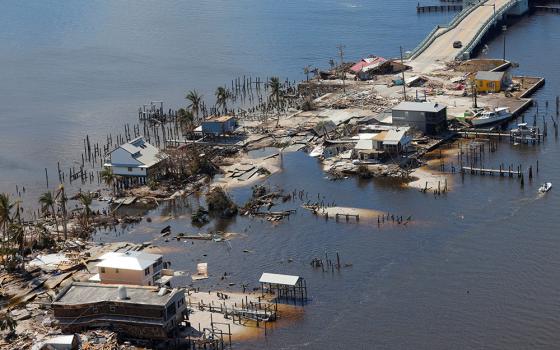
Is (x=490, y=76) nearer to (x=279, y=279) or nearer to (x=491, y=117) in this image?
(x=491, y=117)

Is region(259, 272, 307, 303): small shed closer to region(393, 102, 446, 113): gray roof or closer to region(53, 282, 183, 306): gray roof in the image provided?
region(53, 282, 183, 306): gray roof

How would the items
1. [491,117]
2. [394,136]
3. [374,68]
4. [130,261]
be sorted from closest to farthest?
[130,261] < [394,136] < [491,117] < [374,68]

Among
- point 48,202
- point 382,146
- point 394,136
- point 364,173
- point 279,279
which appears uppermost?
A: point 394,136

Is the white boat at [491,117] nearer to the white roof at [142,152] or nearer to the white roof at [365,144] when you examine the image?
the white roof at [365,144]

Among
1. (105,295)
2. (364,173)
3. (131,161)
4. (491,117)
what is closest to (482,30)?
(491,117)

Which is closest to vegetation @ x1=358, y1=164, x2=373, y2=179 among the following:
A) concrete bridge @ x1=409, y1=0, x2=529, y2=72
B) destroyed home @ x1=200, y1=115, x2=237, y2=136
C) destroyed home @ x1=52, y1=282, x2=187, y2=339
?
destroyed home @ x1=200, y1=115, x2=237, y2=136

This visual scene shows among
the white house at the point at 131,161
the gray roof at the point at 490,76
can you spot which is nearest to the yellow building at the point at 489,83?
the gray roof at the point at 490,76
